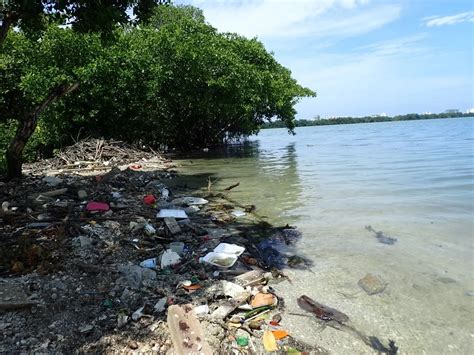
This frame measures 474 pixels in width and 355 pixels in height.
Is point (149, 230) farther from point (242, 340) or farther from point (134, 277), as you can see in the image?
point (242, 340)

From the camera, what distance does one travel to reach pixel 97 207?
6.12 meters

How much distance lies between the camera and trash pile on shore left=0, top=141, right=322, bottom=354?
10.4ft

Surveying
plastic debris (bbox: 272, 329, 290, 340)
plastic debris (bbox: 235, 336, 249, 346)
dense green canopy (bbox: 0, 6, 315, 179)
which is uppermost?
dense green canopy (bbox: 0, 6, 315, 179)

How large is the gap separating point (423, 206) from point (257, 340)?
225 inches

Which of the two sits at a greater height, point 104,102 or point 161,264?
point 104,102

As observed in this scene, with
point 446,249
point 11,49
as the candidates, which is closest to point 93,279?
point 446,249

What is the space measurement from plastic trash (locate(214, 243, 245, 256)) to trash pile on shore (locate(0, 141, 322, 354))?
0.07ft

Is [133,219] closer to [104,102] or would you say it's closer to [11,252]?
[11,252]

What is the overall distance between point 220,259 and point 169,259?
23.2 inches

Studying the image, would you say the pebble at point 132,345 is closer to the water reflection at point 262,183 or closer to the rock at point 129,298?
the rock at point 129,298

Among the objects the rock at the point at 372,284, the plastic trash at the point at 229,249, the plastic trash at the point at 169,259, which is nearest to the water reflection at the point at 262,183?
the plastic trash at the point at 229,249

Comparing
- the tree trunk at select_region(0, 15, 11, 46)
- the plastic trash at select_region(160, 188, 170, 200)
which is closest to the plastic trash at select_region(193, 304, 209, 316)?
the plastic trash at select_region(160, 188, 170, 200)

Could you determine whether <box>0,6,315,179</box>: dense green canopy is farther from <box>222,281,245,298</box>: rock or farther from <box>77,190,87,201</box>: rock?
<box>222,281,245,298</box>: rock

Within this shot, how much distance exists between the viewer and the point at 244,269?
458 centimetres
